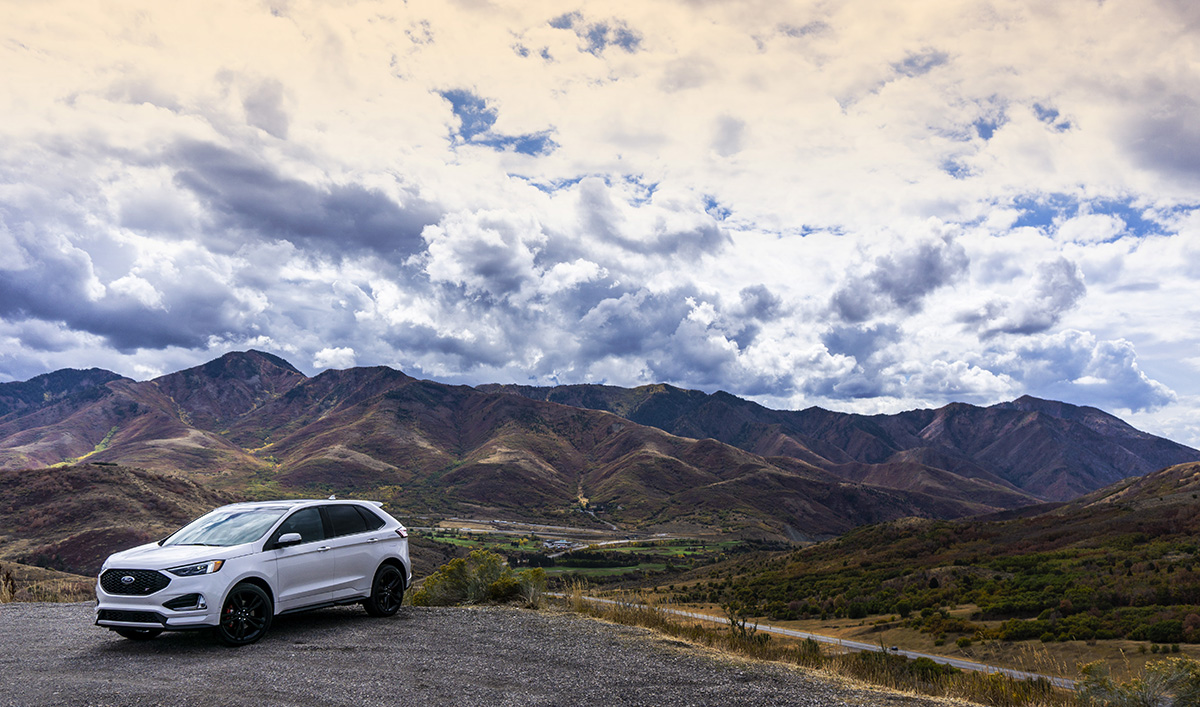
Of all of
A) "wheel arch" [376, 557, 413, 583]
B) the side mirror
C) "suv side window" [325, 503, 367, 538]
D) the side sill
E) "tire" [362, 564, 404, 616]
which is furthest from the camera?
"wheel arch" [376, 557, 413, 583]

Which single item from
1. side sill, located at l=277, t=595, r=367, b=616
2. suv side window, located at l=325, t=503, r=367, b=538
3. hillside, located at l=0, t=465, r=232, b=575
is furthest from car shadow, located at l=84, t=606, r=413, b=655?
hillside, located at l=0, t=465, r=232, b=575

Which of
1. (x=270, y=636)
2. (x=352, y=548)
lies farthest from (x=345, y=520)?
(x=270, y=636)

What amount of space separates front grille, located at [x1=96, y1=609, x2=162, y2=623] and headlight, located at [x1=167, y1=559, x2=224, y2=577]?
26.1 inches

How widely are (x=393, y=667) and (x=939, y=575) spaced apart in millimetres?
85625

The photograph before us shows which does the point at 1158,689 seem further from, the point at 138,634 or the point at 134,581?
the point at 138,634

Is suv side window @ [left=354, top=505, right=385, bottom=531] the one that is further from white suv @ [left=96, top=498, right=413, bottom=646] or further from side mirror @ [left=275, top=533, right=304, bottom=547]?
side mirror @ [left=275, top=533, right=304, bottom=547]

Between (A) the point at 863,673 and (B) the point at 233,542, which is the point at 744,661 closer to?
(A) the point at 863,673

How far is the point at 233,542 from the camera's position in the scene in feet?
36.6

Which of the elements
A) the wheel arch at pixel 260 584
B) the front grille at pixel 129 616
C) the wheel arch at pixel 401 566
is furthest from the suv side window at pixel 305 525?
the front grille at pixel 129 616

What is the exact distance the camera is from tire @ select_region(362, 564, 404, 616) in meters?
13.1

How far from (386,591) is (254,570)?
3136 mm

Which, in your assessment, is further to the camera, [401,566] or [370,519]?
[401,566]

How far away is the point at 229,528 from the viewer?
11.7 m

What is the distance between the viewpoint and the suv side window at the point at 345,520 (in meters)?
12.4
